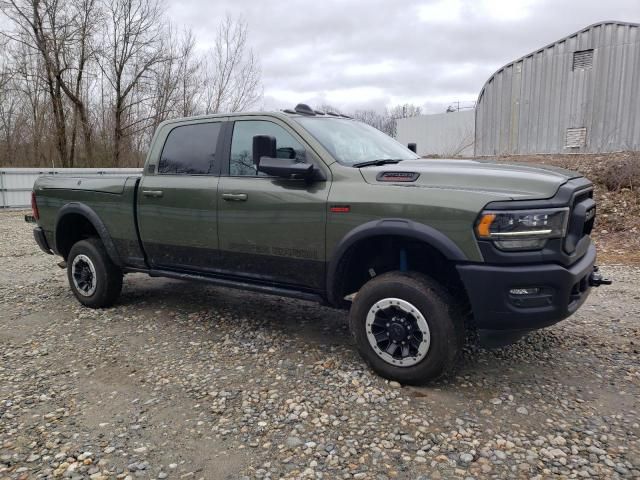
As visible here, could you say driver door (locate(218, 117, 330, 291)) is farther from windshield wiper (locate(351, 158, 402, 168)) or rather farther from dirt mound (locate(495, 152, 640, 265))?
dirt mound (locate(495, 152, 640, 265))

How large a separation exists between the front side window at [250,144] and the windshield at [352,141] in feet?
0.60

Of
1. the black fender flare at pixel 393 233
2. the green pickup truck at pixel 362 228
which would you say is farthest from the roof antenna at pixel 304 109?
the black fender flare at pixel 393 233

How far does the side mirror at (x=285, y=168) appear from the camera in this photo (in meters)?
3.67

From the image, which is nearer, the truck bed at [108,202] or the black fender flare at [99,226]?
the truck bed at [108,202]

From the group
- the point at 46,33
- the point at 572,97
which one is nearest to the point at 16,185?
the point at 46,33

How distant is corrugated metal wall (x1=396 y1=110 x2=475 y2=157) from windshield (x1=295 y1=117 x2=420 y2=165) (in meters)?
17.7

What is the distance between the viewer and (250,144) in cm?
430

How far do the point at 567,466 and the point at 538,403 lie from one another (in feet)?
2.23

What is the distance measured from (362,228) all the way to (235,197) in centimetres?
124

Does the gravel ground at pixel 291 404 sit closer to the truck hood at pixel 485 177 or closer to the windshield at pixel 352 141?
the truck hood at pixel 485 177

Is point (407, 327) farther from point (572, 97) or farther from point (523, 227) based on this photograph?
point (572, 97)

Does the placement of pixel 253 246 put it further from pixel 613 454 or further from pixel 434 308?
pixel 613 454

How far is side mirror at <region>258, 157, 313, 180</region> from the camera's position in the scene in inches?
144

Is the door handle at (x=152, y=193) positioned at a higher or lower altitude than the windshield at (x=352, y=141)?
lower
